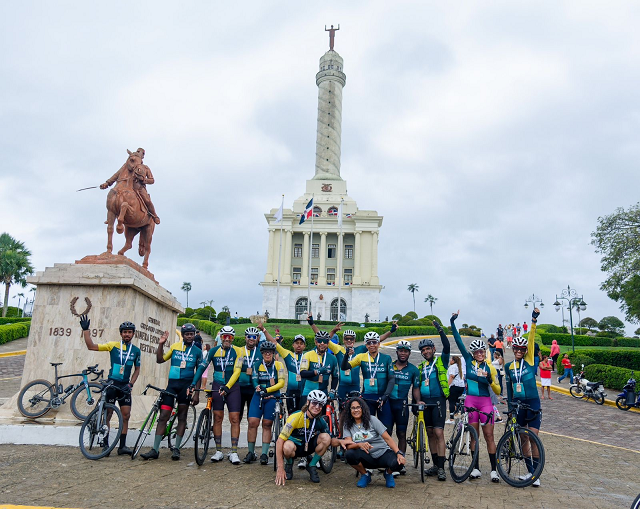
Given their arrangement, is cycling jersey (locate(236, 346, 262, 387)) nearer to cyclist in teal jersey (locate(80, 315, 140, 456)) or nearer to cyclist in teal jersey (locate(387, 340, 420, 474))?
cyclist in teal jersey (locate(80, 315, 140, 456))

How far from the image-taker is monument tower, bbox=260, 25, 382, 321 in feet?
227

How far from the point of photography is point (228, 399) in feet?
28.3

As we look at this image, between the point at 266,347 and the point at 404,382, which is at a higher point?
the point at 266,347

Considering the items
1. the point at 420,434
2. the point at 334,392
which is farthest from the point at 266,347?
the point at 420,434

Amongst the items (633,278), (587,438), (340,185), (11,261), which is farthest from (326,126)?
(587,438)

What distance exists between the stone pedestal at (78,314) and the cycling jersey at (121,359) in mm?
1933

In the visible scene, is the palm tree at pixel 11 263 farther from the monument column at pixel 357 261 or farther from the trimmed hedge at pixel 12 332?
the monument column at pixel 357 261

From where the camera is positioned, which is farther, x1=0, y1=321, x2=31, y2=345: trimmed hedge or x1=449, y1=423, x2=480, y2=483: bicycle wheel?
x1=0, y1=321, x2=31, y2=345: trimmed hedge

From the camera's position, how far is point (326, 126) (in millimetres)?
76062

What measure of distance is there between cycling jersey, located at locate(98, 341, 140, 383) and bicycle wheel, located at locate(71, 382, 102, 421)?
52.4 inches

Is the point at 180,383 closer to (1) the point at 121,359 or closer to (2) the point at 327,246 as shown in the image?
(1) the point at 121,359

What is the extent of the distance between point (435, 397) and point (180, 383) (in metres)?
4.12

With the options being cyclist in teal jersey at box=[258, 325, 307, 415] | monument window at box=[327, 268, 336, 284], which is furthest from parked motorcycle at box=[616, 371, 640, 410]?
monument window at box=[327, 268, 336, 284]

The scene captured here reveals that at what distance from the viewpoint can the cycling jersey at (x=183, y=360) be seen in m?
8.62
